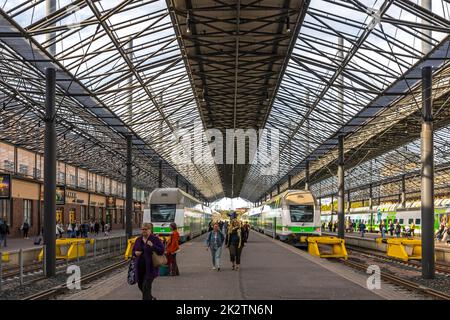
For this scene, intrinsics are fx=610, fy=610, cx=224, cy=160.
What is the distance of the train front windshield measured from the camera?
38.5 metres

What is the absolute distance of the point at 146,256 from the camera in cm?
1158

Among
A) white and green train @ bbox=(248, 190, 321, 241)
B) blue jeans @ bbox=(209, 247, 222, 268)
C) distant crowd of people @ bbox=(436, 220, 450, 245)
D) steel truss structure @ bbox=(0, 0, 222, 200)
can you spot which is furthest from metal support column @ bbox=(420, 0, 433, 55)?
distant crowd of people @ bbox=(436, 220, 450, 245)

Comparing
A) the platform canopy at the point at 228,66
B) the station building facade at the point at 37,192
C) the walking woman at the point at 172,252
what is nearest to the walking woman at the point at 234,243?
the walking woman at the point at 172,252

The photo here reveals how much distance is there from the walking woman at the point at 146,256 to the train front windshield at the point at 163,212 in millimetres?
26866

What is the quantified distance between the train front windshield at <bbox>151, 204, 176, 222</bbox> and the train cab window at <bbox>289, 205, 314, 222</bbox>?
7608 millimetres

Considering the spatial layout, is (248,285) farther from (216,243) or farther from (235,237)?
(235,237)

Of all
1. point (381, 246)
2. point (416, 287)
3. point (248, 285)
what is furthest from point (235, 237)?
point (381, 246)

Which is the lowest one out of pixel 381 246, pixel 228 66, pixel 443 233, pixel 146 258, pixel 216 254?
pixel 381 246

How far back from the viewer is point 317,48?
90.3 feet

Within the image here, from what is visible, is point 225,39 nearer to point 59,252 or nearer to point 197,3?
point 197,3

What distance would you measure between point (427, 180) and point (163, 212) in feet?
72.2

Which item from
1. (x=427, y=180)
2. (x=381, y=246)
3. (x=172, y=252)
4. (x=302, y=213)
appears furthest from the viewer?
(x=381, y=246)

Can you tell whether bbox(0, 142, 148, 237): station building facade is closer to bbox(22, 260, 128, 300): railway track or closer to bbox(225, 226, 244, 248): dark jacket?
bbox(22, 260, 128, 300): railway track

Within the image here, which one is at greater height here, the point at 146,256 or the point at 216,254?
the point at 146,256
